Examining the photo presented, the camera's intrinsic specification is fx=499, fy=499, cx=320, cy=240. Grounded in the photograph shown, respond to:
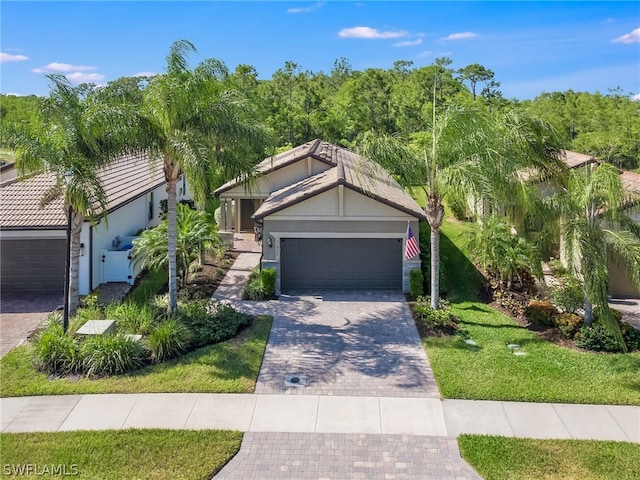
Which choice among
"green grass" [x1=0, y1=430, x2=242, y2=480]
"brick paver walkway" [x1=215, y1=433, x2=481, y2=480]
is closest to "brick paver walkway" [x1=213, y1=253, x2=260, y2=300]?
"green grass" [x1=0, y1=430, x2=242, y2=480]

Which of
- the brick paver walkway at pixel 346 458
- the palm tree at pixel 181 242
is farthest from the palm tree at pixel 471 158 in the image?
the brick paver walkway at pixel 346 458

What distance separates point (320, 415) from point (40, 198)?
42.0ft

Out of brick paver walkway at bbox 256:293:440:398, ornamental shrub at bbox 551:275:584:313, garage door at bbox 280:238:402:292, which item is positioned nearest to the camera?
brick paver walkway at bbox 256:293:440:398

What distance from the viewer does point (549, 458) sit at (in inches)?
312

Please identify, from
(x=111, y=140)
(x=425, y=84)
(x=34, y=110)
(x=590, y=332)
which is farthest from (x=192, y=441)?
(x=425, y=84)

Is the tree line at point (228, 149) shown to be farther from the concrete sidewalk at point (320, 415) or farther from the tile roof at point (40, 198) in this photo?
the concrete sidewalk at point (320, 415)

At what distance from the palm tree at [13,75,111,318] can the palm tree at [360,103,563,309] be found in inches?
270

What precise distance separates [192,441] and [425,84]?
4314 cm

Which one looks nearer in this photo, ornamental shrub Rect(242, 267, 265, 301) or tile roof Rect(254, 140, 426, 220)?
tile roof Rect(254, 140, 426, 220)

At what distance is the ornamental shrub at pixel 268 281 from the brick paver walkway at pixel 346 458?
754 centimetres

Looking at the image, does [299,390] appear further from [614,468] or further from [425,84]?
[425,84]

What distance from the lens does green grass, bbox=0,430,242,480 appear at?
7.58 metres

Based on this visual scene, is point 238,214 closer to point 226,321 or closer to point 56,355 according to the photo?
point 226,321

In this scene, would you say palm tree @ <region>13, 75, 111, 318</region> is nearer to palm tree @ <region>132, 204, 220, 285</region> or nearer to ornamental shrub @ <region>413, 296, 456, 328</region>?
palm tree @ <region>132, 204, 220, 285</region>
